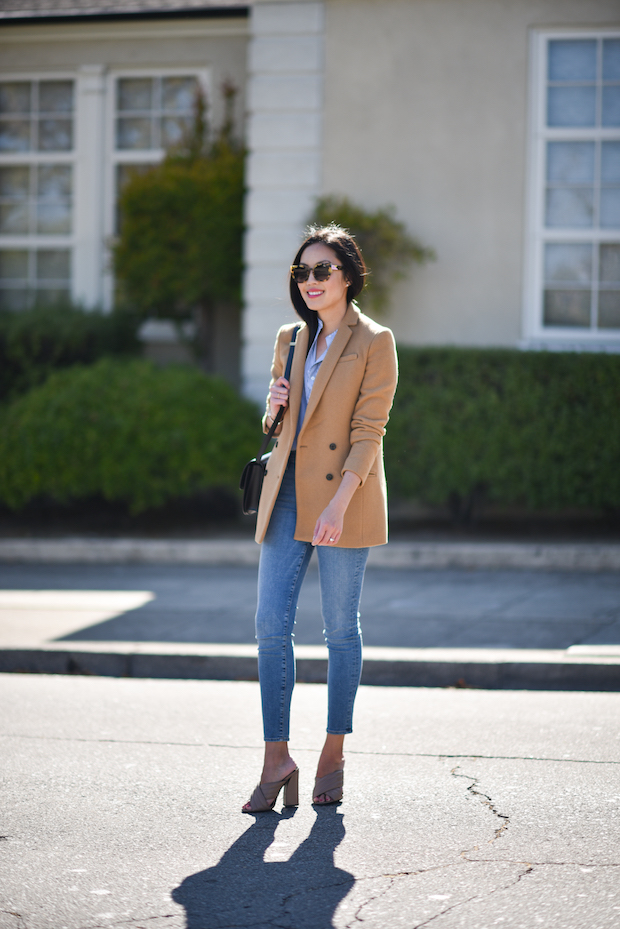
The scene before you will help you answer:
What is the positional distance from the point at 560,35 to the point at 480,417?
3.90 meters

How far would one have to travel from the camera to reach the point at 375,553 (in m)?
8.73

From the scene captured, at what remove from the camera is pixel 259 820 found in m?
3.64

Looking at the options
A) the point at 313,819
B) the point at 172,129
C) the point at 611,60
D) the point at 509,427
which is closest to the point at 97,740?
the point at 313,819

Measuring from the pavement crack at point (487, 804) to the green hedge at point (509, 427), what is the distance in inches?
216

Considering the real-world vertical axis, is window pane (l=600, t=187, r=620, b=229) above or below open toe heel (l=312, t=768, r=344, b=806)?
above

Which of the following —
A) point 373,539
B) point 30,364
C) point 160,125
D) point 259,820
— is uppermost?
point 160,125

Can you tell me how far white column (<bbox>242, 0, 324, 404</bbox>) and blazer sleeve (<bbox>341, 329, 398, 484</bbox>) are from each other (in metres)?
6.76

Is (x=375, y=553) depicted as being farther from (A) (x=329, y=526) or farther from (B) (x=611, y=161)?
(A) (x=329, y=526)

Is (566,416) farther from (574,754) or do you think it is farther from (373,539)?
(373,539)

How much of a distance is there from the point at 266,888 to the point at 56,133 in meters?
11.1

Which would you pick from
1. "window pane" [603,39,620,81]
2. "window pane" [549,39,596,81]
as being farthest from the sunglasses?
"window pane" [603,39,620,81]

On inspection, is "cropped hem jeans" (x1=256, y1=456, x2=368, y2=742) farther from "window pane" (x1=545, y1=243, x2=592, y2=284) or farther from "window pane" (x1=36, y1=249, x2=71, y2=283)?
"window pane" (x1=36, y1=249, x2=71, y2=283)

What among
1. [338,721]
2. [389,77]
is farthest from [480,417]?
[338,721]

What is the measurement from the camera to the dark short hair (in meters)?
3.87
